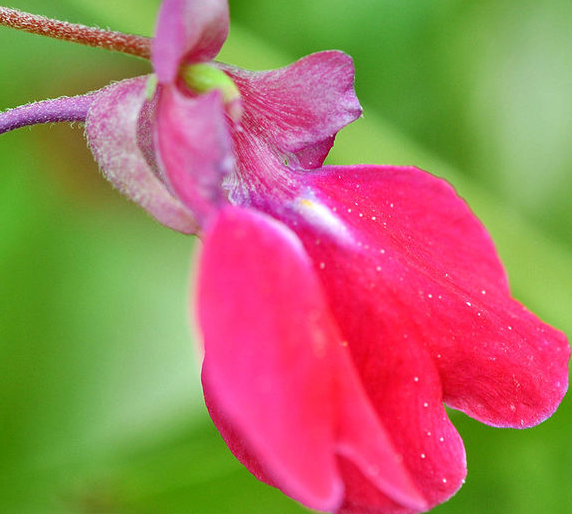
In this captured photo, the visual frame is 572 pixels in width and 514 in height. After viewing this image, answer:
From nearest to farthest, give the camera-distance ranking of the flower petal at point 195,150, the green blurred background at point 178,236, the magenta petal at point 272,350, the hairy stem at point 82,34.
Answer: the magenta petal at point 272,350 → the flower petal at point 195,150 → the hairy stem at point 82,34 → the green blurred background at point 178,236

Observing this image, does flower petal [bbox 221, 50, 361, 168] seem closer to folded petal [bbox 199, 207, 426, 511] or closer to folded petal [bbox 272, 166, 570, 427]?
folded petal [bbox 272, 166, 570, 427]

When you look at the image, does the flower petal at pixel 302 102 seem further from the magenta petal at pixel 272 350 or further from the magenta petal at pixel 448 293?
the magenta petal at pixel 272 350

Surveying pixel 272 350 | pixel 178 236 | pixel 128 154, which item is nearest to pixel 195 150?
pixel 128 154

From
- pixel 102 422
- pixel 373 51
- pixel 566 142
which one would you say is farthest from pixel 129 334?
pixel 566 142

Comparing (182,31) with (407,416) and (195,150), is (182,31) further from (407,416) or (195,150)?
(407,416)


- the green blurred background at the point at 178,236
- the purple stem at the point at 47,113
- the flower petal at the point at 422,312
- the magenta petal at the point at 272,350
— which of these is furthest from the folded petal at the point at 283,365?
the green blurred background at the point at 178,236

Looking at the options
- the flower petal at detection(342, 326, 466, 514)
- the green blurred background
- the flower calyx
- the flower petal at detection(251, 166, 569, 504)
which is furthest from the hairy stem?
the green blurred background
